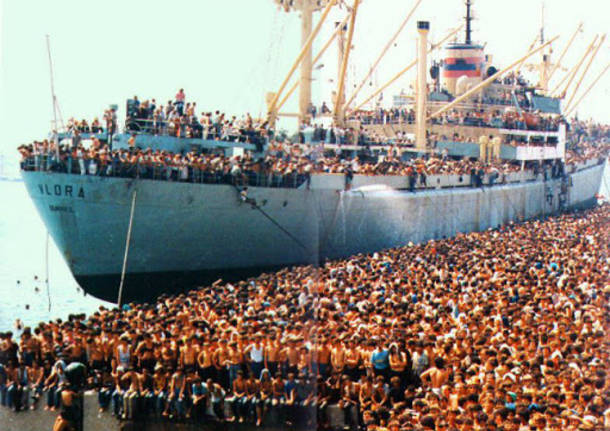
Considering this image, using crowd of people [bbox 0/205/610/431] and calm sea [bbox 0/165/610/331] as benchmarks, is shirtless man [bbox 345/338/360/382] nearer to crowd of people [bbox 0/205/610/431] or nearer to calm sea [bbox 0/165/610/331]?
crowd of people [bbox 0/205/610/431]

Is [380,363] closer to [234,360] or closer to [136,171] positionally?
[234,360]

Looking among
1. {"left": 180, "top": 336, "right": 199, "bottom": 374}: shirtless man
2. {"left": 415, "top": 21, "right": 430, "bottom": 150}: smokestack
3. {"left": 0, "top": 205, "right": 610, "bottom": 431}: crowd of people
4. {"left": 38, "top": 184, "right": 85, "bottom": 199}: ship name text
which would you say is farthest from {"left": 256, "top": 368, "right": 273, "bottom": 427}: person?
{"left": 415, "top": 21, "right": 430, "bottom": 150}: smokestack

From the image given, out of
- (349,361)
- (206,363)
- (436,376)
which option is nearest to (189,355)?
(206,363)

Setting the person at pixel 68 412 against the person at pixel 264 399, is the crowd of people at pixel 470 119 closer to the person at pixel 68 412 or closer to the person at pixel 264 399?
the person at pixel 264 399

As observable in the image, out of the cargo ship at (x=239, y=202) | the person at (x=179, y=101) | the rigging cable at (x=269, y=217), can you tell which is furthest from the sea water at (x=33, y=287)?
the person at (x=179, y=101)

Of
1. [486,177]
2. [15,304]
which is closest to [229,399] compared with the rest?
[15,304]

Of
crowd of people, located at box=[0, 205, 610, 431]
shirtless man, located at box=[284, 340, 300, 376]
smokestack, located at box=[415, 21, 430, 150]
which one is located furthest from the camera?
smokestack, located at box=[415, 21, 430, 150]
